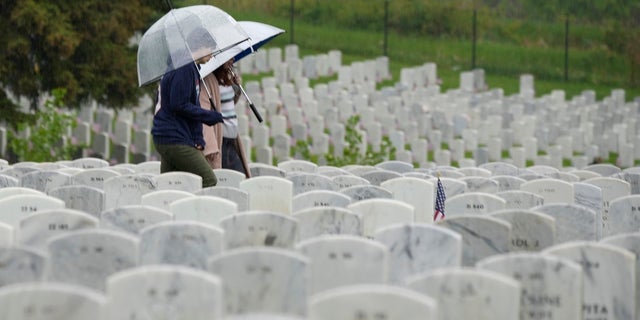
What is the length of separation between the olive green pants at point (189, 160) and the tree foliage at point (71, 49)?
24.9 feet

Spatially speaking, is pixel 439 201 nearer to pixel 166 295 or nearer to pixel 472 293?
pixel 472 293

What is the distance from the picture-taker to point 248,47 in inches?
499

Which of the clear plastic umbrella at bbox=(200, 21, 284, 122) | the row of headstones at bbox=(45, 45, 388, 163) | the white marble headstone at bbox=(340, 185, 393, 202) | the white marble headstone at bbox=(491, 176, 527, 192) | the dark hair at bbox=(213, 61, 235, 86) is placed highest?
the clear plastic umbrella at bbox=(200, 21, 284, 122)

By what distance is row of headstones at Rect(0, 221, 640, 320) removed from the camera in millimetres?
6402

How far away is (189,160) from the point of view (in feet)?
38.9

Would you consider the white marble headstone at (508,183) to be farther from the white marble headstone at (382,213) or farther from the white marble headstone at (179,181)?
the white marble headstone at (382,213)

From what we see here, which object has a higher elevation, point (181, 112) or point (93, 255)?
point (181, 112)

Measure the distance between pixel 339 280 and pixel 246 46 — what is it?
5.13 m

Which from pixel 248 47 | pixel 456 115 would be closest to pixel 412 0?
pixel 456 115

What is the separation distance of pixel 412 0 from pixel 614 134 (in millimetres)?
17257

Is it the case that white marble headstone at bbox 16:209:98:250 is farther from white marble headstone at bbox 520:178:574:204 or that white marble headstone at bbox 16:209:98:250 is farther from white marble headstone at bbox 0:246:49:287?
white marble headstone at bbox 520:178:574:204

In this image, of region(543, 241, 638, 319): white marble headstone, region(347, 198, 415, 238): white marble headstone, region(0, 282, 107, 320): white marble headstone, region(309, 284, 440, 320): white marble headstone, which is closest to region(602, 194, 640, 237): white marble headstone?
region(347, 198, 415, 238): white marble headstone

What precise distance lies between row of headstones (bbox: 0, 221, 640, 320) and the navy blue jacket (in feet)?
11.7

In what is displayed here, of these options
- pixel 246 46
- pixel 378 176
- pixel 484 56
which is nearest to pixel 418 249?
pixel 246 46
